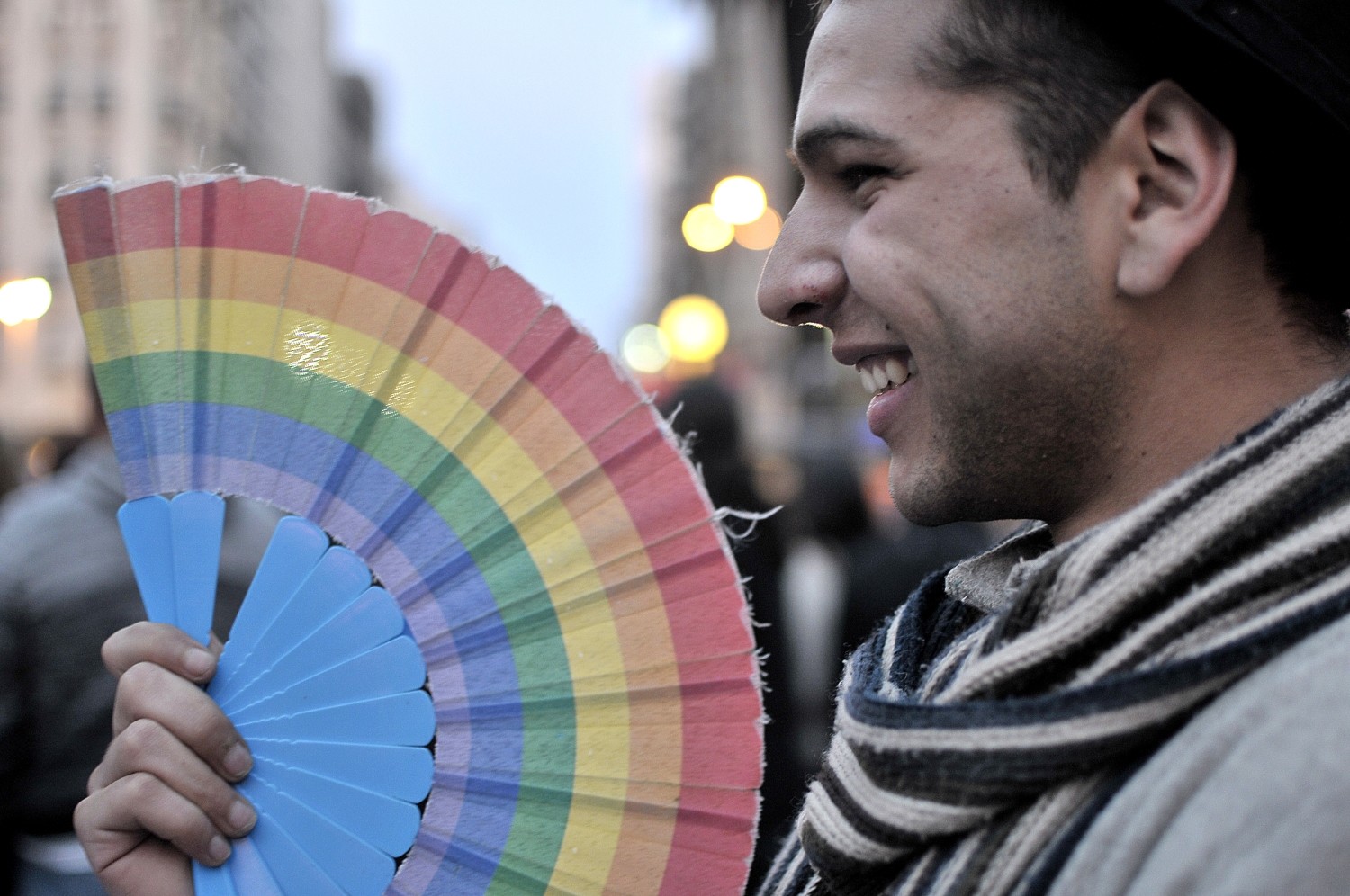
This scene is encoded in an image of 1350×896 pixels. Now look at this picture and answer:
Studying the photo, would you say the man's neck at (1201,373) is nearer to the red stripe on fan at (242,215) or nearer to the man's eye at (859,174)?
the man's eye at (859,174)

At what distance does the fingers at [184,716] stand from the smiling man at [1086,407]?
62cm

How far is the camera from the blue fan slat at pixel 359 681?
119 centimetres

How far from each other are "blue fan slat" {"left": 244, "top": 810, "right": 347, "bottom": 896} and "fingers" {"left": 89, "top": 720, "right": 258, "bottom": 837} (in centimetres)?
2

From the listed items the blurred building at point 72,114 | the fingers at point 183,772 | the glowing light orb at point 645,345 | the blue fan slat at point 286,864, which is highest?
the blurred building at point 72,114

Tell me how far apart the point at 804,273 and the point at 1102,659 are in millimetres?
535

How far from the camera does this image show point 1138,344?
3.65 feet

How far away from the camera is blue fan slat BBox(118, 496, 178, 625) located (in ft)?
3.98

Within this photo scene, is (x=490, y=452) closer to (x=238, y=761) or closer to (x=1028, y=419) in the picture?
(x=238, y=761)

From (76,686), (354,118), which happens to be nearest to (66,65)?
(354,118)

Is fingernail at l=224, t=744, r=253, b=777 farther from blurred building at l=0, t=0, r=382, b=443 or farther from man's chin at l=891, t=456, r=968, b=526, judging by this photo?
blurred building at l=0, t=0, r=382, b=443

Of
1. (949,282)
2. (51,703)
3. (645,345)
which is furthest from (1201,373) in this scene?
(645,345)

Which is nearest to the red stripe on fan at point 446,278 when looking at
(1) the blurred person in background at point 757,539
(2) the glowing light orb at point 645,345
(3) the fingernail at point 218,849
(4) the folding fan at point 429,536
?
(4) the folding fan at point 429,536

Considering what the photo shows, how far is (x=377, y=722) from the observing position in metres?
1.18

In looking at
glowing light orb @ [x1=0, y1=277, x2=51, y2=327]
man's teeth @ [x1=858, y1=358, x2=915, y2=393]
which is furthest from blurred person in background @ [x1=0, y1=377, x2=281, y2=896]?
man's teeth @ [x1=858, y1=358, x2=915, y2=393]
